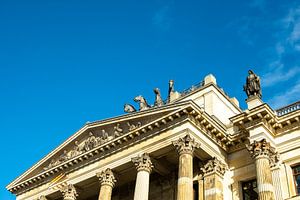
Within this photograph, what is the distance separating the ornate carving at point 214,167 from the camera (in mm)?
27283

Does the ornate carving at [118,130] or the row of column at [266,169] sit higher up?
the ornate carving at [118,130]

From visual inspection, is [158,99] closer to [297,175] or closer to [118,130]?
[118,130]

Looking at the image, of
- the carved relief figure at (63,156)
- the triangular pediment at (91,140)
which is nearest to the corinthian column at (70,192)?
the triangular pediment at (91,140)

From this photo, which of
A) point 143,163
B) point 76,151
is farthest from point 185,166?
point 76,151

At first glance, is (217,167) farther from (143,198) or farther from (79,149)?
(79,149)

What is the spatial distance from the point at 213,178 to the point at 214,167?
68cm

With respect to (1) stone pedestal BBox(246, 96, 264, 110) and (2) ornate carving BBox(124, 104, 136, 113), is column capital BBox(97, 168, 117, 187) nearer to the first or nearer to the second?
(2) ornate carving BBox(124, 104, 136, 113)

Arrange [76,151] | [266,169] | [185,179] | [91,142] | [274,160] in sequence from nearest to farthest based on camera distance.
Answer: [266,169] < [185,179] < [274,160] < [91,142] < [76,151]

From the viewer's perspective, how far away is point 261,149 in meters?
25.3

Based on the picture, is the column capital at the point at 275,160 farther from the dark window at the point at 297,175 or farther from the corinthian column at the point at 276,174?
the dark window at the point at 297,175

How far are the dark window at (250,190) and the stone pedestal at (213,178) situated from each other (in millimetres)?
1457

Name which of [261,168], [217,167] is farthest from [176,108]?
[261,168]

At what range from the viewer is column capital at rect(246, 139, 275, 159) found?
25188 millimetres

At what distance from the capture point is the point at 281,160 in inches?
1025
